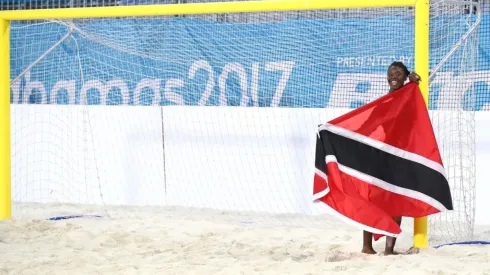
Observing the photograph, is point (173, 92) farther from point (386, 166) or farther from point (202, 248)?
point (386, 166)

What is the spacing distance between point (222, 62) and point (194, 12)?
2715mm

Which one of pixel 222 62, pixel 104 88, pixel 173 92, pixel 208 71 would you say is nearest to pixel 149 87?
pixel 173 92

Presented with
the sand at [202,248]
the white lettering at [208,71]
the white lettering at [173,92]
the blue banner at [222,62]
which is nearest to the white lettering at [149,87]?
the blue banner at [222,62]

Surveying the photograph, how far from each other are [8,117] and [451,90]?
4.14 metres

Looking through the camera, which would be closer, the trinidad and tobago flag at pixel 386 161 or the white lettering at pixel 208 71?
the trinidad and tobago flag at pixel 386 161

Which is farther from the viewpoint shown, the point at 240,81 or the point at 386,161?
the point at 240,81

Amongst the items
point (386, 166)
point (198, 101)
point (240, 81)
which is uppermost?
point (240, 81)

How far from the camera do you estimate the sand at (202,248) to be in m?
5.92

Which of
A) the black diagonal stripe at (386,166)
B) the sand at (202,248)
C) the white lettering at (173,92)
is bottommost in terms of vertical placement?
the sand at (202,248)

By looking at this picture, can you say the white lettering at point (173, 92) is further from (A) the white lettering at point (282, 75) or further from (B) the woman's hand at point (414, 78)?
(B) the woman's hand at point (414, 78)

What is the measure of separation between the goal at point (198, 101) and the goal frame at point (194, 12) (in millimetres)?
21

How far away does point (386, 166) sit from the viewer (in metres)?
6.30

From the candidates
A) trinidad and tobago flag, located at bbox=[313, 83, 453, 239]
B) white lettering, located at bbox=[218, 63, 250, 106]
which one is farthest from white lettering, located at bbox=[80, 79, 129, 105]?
trinidad and tobago flag, located at bbox=[313, 83, 453, 239]

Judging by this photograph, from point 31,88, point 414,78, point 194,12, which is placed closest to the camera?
point 414,78
